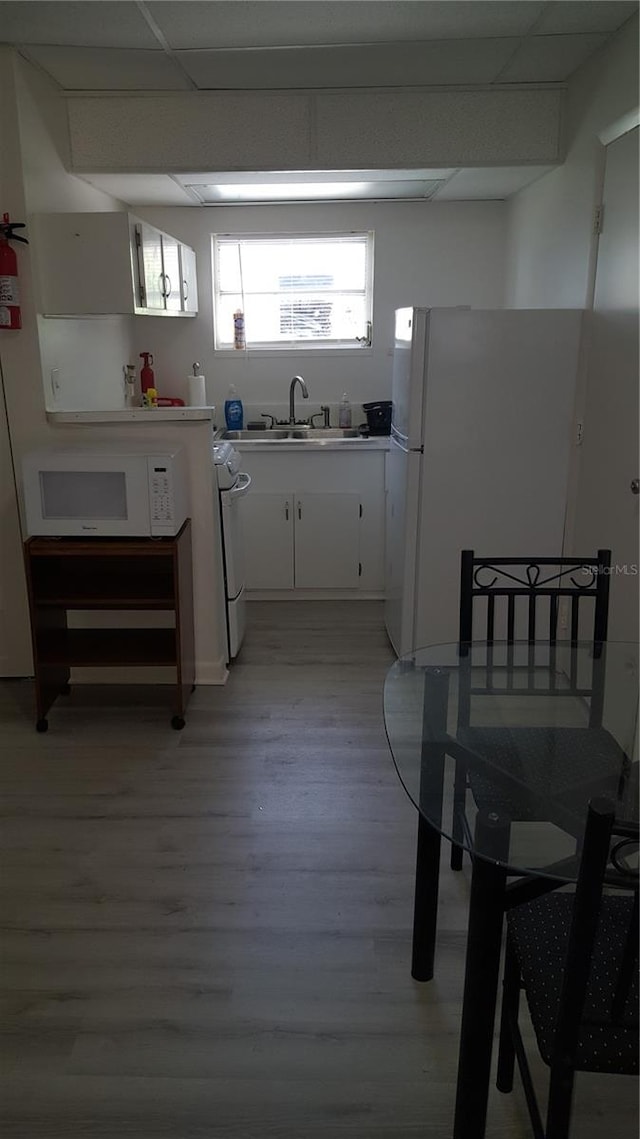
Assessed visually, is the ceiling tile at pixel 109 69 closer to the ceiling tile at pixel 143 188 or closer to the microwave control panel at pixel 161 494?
the ceiling tile at pixel 143 188

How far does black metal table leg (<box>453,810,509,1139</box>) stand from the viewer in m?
1.30

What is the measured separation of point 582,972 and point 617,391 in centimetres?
228

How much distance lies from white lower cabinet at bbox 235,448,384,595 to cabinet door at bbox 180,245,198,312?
3.12ft

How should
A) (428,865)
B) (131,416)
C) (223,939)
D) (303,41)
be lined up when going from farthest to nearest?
(131,416) < (303,41) < (223,939) < (428,865)

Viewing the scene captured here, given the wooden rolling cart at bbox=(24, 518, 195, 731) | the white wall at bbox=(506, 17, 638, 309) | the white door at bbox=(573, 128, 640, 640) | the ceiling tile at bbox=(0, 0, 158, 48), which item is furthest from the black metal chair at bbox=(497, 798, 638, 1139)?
the ceiling tile at bbox=(0, 0, 158, 48)

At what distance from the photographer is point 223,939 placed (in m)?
2.01

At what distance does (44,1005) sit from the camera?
5.97 ft

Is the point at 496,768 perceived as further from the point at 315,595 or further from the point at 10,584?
the point at 315,595

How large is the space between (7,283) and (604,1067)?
3.09 metres

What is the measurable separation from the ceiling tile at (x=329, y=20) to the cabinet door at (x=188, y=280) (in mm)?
1513

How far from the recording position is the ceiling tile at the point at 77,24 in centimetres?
247

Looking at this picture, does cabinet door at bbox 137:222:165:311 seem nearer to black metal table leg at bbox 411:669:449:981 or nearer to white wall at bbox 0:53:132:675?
white wall at bbox 0:53:132:675

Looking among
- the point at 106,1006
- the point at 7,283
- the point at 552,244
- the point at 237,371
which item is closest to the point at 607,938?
the point at 106,1006

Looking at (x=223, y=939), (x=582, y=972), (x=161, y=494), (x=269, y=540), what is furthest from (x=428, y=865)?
(x=269, y=540)
